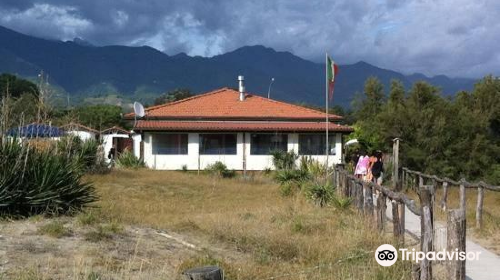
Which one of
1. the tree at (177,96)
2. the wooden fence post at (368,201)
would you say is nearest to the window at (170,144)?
the wooden fence post at (368,201)

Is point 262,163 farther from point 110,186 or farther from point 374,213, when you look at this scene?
point 374,213

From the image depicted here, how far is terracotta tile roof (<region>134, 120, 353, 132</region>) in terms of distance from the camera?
32875 millimetres

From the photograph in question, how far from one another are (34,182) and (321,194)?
721 cm

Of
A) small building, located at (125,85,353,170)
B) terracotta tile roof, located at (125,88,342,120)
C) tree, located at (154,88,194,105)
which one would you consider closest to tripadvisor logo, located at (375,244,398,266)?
small building, located at (125,85,353,170)

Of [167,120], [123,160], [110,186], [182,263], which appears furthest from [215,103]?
[182,263]

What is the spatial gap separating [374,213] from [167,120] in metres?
24.3

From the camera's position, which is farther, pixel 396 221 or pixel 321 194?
pixel 321 194

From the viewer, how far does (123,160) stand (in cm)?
3114

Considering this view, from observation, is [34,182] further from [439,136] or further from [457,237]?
[439,136]

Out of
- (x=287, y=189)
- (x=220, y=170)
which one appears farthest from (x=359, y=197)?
(x=220, y=170)

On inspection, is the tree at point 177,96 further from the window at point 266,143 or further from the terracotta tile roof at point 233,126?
the window at point 266,143

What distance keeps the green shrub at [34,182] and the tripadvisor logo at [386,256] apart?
5651 mm

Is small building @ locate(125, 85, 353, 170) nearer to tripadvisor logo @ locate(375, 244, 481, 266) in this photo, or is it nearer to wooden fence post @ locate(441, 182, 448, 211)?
wooden fence post @ locate(441, 182, 448, 211)

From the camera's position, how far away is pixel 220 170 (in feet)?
102
